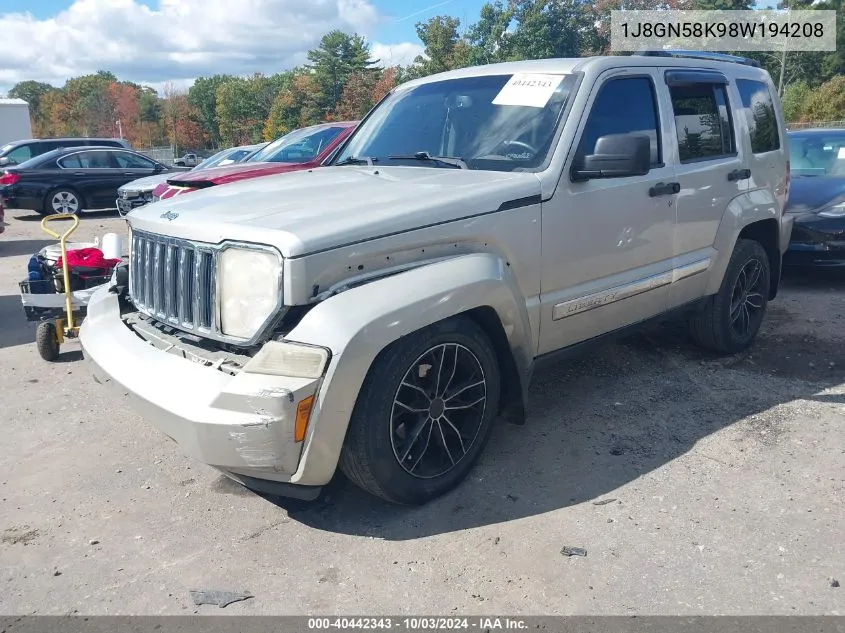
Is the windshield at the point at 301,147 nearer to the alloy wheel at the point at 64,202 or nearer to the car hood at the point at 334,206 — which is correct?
the car hood at the point at 334,206

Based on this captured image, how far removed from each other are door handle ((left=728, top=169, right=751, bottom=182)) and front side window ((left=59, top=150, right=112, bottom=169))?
49.9 ft

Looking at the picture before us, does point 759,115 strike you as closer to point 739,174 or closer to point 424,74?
point 739,174

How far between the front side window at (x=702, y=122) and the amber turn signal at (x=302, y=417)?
2.99 m

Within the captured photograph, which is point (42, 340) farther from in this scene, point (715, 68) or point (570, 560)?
point (715, 68)

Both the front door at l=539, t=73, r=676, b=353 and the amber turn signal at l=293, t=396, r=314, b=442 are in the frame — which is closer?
the amber turn signal at l=293, t=396, r=314, b=442

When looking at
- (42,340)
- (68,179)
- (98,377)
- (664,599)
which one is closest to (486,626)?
(664,599)

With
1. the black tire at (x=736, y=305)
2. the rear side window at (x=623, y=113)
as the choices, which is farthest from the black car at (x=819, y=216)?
the rear side window at (x=623, y=113)

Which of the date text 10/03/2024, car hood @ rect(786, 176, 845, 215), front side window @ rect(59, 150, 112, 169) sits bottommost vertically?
the date text 10/03/2024

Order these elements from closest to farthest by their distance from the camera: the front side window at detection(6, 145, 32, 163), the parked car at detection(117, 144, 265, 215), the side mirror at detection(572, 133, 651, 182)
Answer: the side mirror at detection(572, 133, 651, 182)
the parked car at detection(117, 144, 265, 215)
the front side window at detection(6, 145, 32, 163)

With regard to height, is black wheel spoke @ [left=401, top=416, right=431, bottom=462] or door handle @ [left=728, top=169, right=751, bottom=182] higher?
door handle @ [left=728, top=169, right=751, bottom=182]

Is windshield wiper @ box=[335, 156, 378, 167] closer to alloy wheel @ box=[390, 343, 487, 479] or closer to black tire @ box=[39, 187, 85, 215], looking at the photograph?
alloy wheel @ box=[390, 343, 487, 479]

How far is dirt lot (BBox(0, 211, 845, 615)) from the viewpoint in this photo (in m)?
2.76

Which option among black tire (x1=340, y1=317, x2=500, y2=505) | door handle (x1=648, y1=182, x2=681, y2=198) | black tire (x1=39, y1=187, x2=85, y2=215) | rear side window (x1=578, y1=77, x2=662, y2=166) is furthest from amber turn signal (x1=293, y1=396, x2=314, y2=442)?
black tire (x1=39, y1=187, x2=85, y2=215)

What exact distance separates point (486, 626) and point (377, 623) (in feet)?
1.28
